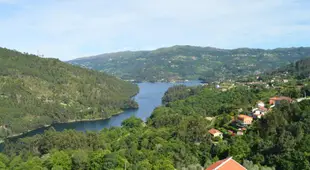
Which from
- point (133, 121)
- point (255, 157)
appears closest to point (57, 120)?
point (133, 121)

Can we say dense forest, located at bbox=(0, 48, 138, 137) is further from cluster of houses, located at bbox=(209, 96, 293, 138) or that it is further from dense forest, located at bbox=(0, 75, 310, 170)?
cluster of houses, located at bbox=(209, 96, 293, 138)

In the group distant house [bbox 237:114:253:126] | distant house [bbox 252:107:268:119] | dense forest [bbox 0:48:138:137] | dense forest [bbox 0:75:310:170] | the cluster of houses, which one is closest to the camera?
dense forest [bbox 0:75:310:170]

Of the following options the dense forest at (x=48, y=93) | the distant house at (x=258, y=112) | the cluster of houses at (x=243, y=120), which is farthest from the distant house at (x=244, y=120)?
the dense forest at (x=48, y=93)

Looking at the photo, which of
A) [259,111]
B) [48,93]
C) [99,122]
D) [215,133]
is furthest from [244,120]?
[48,93]

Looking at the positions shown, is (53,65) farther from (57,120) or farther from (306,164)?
(306,164)

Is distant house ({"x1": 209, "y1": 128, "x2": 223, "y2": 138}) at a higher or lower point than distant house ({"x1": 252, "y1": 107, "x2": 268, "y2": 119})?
lower

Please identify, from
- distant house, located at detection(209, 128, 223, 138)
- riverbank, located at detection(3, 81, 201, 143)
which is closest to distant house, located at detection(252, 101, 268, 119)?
distant house, located at detection(209, 128, 223, 138)

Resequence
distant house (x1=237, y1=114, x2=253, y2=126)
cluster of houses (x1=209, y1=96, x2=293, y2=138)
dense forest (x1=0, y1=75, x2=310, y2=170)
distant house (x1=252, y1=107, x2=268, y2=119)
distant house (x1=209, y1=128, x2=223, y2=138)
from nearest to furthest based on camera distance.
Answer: dense forest (x1=0, y1=75, x2=310, y2=170)
distant house (x1=209, y1=128, x2=223, y2=138)
cluster of houses (x1=209, y1=96, x2=293, y2=138)
distant house (x1=237, y1=114, x2=253, y2=126)
distant house (x1=252, y1=107, x2=268, y2=119)

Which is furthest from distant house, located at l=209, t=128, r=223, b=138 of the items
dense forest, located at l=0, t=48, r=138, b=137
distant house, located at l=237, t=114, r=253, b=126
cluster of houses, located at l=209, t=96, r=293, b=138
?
dense forest, located at l=0, t=48, r=138, b=137

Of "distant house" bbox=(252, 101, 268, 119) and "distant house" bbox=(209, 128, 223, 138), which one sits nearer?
"distant house" bbox=(209, 128, 223, 138)
